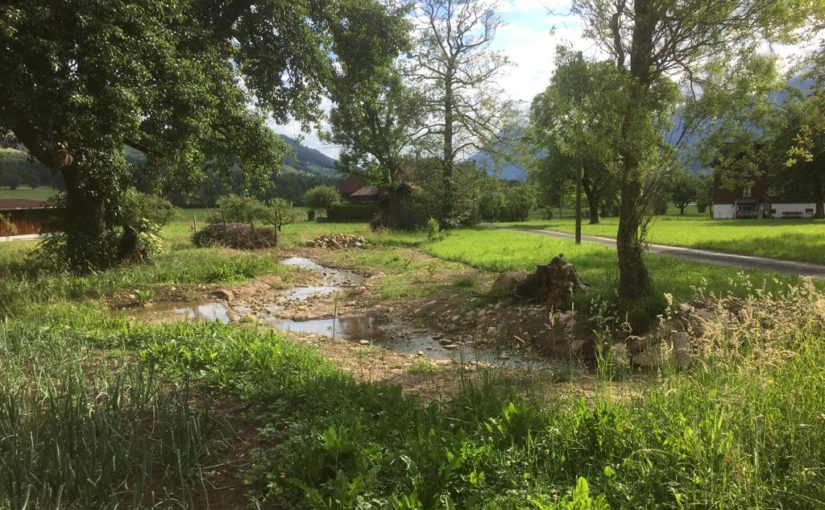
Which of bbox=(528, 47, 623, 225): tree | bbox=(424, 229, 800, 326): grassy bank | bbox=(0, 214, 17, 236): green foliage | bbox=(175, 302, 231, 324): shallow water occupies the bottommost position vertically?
bbox=(175, 302, 231, 324): shallow water

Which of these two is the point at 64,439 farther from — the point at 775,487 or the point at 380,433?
the point at 775,487

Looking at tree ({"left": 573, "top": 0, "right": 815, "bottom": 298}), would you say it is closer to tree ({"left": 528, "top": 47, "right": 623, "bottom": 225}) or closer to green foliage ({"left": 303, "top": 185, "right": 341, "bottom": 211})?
tree ({"left": 528, "top": 47, "right": 623, "bottom": 225})

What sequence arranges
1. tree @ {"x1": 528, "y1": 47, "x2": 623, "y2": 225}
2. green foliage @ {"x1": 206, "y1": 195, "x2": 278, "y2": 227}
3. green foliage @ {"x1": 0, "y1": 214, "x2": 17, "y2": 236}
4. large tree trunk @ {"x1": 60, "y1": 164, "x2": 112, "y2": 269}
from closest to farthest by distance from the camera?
tree @ {"x1": 528, "y1": 47, "x2": 623, "y2": 225}, green foliage @ {"x1": 0, "y1": 214, "x2": 17, "y2": 236}, large tree trunk @ {"x1": 60, "y1": 164, "x2": 112, "y2": 269}, green foliage @ {"x1": 206, "y1": 195, "x2": 278, "y2": 227}

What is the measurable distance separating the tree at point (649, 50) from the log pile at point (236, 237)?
2020cm

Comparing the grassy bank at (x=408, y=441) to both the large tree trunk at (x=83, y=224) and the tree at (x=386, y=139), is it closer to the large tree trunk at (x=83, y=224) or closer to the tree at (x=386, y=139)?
the large tree trunk at (x=83, y=224)

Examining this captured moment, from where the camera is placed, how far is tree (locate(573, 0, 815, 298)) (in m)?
7.77

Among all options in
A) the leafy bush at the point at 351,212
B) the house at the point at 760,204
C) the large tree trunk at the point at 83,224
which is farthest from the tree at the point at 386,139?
the house at the point at 760,204

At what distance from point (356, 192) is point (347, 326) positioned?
189ft

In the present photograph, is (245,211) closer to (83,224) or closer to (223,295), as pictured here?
(83,224)

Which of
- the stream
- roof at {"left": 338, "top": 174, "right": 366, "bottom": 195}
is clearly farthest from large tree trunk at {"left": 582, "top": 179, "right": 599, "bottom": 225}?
the stream

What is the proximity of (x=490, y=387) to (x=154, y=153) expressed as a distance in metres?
12.9

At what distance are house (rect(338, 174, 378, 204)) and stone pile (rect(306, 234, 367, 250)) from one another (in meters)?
31.4

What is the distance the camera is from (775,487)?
8.64 ft

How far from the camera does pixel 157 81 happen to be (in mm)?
10641
